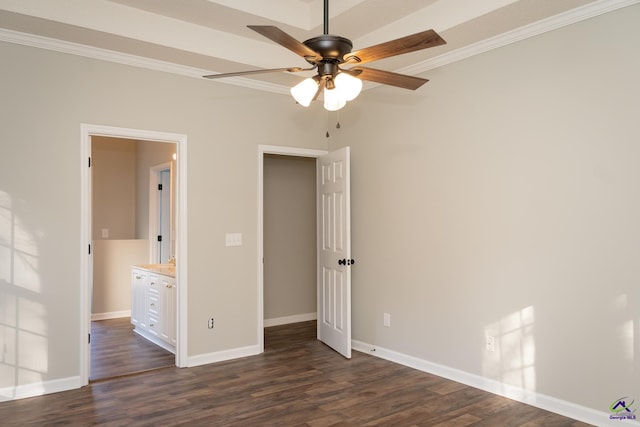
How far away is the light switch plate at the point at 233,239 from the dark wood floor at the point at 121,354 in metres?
1.28

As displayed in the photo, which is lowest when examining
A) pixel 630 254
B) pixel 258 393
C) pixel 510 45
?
pixel 258 393

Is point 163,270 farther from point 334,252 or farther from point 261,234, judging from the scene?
point 334,252

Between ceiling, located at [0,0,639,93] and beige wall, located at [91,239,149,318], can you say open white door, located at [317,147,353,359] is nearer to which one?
ceiling, located at [0,0,639,93]

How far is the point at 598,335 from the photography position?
3.05 metres

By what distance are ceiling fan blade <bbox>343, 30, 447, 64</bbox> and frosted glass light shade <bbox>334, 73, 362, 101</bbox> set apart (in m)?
0.12

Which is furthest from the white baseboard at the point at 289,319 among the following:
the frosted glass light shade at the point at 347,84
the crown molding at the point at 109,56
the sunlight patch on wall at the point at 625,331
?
the frosted glass light shade at the point at 347,84

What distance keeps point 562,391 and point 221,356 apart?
2.97 m

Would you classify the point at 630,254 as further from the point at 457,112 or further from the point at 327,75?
the point at 327,75

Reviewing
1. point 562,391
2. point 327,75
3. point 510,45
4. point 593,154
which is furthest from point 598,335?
point 327,75

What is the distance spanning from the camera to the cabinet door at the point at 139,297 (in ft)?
18.1

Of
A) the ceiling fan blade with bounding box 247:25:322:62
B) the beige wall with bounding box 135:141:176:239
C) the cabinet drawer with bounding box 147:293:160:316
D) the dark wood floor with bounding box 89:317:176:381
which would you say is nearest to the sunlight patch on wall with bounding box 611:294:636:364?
the ceiling fan blade with bounding box 247:25:322:62

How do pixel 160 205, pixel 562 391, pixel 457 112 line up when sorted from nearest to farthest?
pixel 562 391
pixel 457 112
pixel 160 205

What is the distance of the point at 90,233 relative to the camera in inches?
153

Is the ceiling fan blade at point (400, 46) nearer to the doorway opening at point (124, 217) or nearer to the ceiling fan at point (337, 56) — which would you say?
the ceiling fan at point (337, 56)
